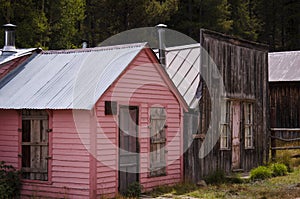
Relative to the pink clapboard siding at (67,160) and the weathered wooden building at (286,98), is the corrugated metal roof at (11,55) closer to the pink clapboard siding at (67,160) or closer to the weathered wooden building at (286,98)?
the pink clapboard siding at (67,160)

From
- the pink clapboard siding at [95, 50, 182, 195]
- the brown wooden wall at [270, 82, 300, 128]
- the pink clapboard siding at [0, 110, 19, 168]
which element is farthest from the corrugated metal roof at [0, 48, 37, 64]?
the brown wooden wall at [270, 82, 300, 128]

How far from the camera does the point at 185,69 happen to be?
17297 millimetres

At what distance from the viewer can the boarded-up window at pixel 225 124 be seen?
1770 cm

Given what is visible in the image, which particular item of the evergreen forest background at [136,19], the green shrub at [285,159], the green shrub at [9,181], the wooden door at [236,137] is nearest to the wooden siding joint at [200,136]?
the wooden door at [236,137]

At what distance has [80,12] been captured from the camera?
32531mm

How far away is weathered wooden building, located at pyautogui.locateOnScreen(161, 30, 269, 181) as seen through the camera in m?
16.4

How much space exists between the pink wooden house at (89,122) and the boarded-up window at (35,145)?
0.08 feet

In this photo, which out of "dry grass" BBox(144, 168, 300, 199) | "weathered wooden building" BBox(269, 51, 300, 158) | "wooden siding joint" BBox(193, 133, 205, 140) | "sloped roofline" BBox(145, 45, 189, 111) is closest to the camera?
"dry grass" BBox(144, 168, 300, 199)

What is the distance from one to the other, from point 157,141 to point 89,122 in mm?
2744

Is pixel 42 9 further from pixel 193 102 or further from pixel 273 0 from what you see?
pixel 273 0

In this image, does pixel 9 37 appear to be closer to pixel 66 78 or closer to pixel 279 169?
pixel 66 78

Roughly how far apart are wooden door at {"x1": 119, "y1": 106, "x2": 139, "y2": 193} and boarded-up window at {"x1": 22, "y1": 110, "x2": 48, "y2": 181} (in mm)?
1751

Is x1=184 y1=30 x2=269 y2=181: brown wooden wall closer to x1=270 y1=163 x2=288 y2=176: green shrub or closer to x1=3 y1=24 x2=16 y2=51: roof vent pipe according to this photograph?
x1=270 y1=163 x2=288 y2=176: green shrub

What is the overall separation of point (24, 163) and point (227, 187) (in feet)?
18.0
